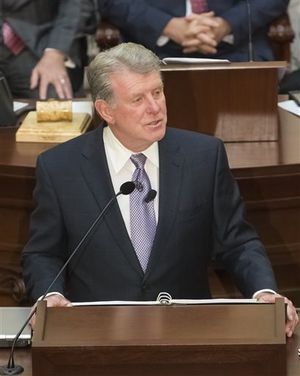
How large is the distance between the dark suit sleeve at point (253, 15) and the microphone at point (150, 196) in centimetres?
194

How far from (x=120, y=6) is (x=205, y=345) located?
2.82m

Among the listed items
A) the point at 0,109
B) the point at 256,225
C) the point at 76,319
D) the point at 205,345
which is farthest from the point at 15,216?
the point at 205,345

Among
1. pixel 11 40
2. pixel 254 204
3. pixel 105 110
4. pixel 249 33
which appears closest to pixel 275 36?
pixel 249 33

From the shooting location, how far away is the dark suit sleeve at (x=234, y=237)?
2.88 metres

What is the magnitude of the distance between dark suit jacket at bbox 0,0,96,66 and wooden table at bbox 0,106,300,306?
1.30 m

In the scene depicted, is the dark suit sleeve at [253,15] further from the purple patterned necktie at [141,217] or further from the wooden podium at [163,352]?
the wooden podium at [163,352]

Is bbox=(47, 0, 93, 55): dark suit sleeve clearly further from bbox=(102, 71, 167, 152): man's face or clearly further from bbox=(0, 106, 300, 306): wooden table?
bbox=(102, 71, 167, 152): man's face

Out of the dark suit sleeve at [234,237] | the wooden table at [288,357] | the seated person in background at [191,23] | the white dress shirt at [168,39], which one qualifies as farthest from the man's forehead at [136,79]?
the white dress shirt at [168,39]

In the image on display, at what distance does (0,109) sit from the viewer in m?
3.83

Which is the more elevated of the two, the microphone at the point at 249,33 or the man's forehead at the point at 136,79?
the man's forehead at the point at 136,79

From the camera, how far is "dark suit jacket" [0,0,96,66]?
4805 mm

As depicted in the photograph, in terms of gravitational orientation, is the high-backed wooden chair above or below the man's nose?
below

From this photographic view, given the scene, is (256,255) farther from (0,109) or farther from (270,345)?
(0,109)

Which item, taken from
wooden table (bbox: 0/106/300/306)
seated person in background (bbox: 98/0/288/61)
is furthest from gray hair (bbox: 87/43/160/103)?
seated person in background (bbox: 98/0/288/61)
